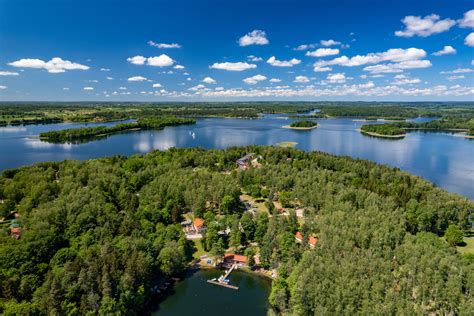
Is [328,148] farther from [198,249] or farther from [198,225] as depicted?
[198,249]

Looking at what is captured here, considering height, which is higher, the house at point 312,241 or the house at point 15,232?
the house at point 15,232

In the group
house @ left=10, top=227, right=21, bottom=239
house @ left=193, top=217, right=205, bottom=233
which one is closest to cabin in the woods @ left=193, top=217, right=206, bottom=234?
house @ left=193, top=217, right=205, bottom=233

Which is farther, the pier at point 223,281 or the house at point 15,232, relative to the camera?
the house at point 15,232

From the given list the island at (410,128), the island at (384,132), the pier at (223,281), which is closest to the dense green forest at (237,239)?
the pier at (223,281)

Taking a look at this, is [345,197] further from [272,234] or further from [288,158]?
[288,158]

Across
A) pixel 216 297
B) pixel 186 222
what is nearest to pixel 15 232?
pixel 186 222

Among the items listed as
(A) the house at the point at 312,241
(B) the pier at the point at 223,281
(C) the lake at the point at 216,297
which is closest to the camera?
(C) the lake at the point at 216,297

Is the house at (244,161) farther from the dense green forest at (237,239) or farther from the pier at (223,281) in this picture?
the pier at (223,281)
